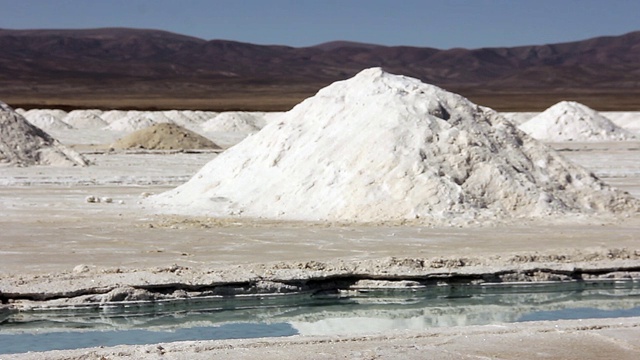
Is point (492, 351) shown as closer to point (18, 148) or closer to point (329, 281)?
point (329, 281)

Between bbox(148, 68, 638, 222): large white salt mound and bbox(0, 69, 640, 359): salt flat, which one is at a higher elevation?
bbox(148, 68, 638, 222): large white salt mound

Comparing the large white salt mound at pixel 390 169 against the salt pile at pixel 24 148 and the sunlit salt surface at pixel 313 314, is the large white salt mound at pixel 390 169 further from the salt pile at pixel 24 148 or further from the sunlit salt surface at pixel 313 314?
the salt pile at pixel 24 148

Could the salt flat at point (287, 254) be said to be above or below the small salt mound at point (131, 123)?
below

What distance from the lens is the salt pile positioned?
972 inches

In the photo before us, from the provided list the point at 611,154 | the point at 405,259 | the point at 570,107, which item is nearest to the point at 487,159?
the point at 405,259

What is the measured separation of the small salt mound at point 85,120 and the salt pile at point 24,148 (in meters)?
26.8

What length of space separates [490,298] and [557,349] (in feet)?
8.63

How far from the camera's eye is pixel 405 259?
34.5 feet

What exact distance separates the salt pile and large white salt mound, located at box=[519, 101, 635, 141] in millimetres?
20629

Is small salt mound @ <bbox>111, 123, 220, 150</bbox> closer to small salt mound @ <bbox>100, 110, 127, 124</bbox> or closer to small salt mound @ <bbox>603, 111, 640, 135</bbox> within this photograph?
small salt mound @ <bbox>100, 110, 127, 124</bbox>

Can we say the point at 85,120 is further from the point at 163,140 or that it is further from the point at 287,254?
the point at 287,254

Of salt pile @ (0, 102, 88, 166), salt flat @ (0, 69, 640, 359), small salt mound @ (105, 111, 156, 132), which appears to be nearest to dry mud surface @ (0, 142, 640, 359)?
salt flat @ (0, 69, 640, 359)

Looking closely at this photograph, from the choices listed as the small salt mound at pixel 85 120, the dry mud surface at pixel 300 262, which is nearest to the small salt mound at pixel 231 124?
the small salt mound at pixel 85 120

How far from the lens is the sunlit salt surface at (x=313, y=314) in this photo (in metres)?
8.03
